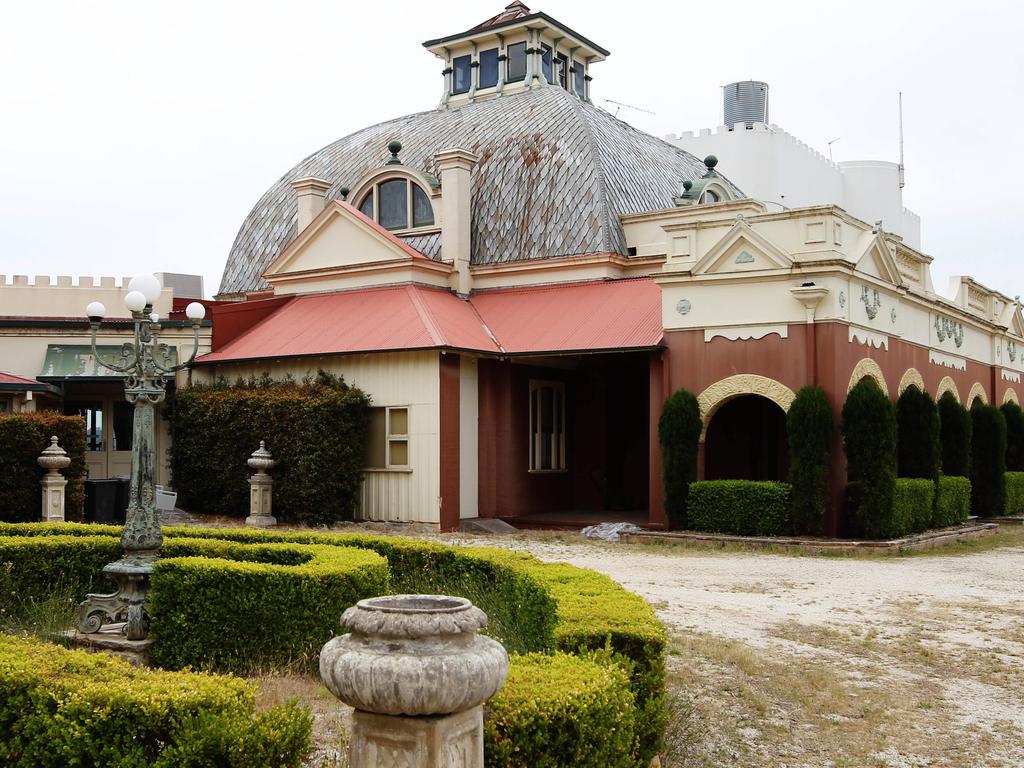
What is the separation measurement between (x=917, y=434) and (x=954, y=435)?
2.69m

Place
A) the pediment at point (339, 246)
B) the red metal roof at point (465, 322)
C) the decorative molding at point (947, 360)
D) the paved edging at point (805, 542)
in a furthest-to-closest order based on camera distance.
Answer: the decorative molding at point (947, 360)
the pediment at point (339, 246)
the red metal roof at point (465, 322)
the paved edging at point (805, 542)

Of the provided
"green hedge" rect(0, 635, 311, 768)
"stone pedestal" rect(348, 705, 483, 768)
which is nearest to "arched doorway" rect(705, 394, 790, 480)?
"green hedge" rect(0, 635, 311, 768)

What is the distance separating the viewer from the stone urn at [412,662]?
176 inches

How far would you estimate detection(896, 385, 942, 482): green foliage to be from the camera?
1997 cm

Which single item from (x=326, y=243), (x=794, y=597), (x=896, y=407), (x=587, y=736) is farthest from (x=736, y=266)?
(x=587, y=736)

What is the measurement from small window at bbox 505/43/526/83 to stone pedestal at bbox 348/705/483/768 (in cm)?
2646

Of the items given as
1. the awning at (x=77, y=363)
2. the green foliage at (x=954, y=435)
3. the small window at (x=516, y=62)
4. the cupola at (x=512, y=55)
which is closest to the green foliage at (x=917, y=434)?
the green foliage at (x=954, y=435)

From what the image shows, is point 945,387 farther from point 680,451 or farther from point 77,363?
point 77,363

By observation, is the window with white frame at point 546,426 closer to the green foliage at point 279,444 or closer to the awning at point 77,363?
the green foliage at point 279,444

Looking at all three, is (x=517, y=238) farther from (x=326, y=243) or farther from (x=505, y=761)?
(x=505, y=761)

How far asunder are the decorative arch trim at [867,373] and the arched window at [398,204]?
983 centimetres

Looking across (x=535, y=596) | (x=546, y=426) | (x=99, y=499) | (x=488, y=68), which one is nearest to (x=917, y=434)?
(x=546, y=426)

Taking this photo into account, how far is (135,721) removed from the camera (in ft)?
17.6

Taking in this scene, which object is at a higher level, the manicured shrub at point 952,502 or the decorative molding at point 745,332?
the decorative molding at point 745,332
